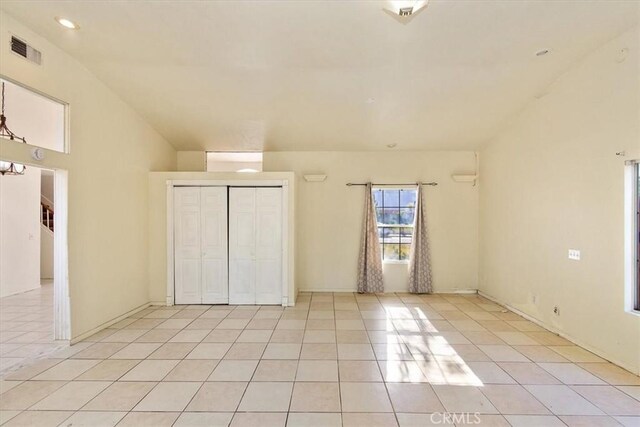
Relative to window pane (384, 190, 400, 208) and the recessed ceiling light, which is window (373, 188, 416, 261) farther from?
the recessed ceiling light

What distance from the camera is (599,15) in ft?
9.13

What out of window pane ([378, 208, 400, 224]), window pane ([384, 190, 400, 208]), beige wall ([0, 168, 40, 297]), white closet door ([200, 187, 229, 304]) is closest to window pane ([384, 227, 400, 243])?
window pane ([378, 208, 400, 224])

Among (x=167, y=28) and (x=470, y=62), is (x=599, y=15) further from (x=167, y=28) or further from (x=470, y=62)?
(x=167, y=28)

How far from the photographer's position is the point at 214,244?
523cm

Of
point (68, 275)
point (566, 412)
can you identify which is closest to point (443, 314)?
point (566, 412)

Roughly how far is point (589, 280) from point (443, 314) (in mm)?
1917

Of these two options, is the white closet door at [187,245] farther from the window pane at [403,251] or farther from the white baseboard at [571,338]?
the white baseboard at [571,338]

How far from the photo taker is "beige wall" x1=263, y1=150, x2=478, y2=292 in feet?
20.0

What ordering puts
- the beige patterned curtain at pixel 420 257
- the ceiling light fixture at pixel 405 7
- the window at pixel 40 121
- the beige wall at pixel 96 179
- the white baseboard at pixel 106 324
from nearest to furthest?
the ceiling light fixture at pixel 405 7 < the beige wall at pixel 96 179 < the window at pixel 40 121 < the white baseboard at pixel 106 324 < the beige patterned curtain at pixel 420 257

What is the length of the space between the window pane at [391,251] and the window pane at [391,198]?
822 mm

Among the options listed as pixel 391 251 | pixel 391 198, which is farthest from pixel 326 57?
pixel 391 251

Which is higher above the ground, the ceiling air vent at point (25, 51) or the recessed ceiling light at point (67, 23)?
the recessed ceiling light at point (67, 23)

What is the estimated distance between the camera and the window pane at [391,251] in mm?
6211

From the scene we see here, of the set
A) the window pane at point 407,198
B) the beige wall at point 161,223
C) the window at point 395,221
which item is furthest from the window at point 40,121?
the window pane at point 407,198
